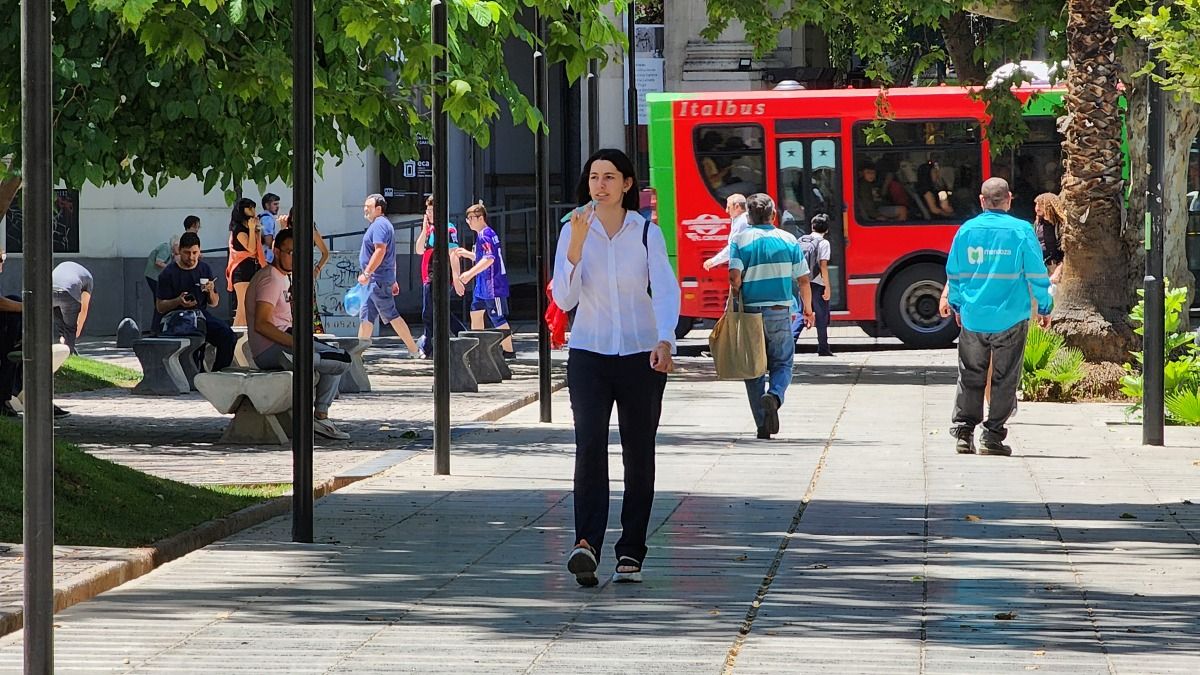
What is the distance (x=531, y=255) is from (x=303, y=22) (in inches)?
1014

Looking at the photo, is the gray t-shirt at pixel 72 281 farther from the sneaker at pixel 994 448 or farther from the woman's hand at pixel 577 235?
the woman's hand at pixel 577 235

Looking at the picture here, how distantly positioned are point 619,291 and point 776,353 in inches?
260

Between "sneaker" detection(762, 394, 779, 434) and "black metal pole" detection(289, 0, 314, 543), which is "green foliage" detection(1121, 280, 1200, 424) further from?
"black metal pole" detection(289, 0, 314, 543)

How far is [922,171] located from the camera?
25.5m

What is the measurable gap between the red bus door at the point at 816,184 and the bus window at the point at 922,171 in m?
0.25

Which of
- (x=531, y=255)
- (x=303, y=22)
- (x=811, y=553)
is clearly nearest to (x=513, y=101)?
(x=303, y=22)

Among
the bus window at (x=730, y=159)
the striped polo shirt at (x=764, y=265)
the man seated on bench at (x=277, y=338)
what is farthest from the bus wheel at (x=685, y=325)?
the man seated on bench at (x=277, y=338)

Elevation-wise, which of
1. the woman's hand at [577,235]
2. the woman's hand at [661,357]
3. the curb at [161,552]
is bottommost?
the curb at [161,552]

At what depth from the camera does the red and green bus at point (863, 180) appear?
25344 mm

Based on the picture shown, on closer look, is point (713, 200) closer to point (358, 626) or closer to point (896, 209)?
point (896, 209)

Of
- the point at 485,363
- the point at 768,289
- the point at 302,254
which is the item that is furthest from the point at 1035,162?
the point at 302,254

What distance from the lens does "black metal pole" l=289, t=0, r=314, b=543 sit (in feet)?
29.5

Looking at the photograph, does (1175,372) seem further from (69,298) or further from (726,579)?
(69,298)

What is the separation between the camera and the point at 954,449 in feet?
44.4
